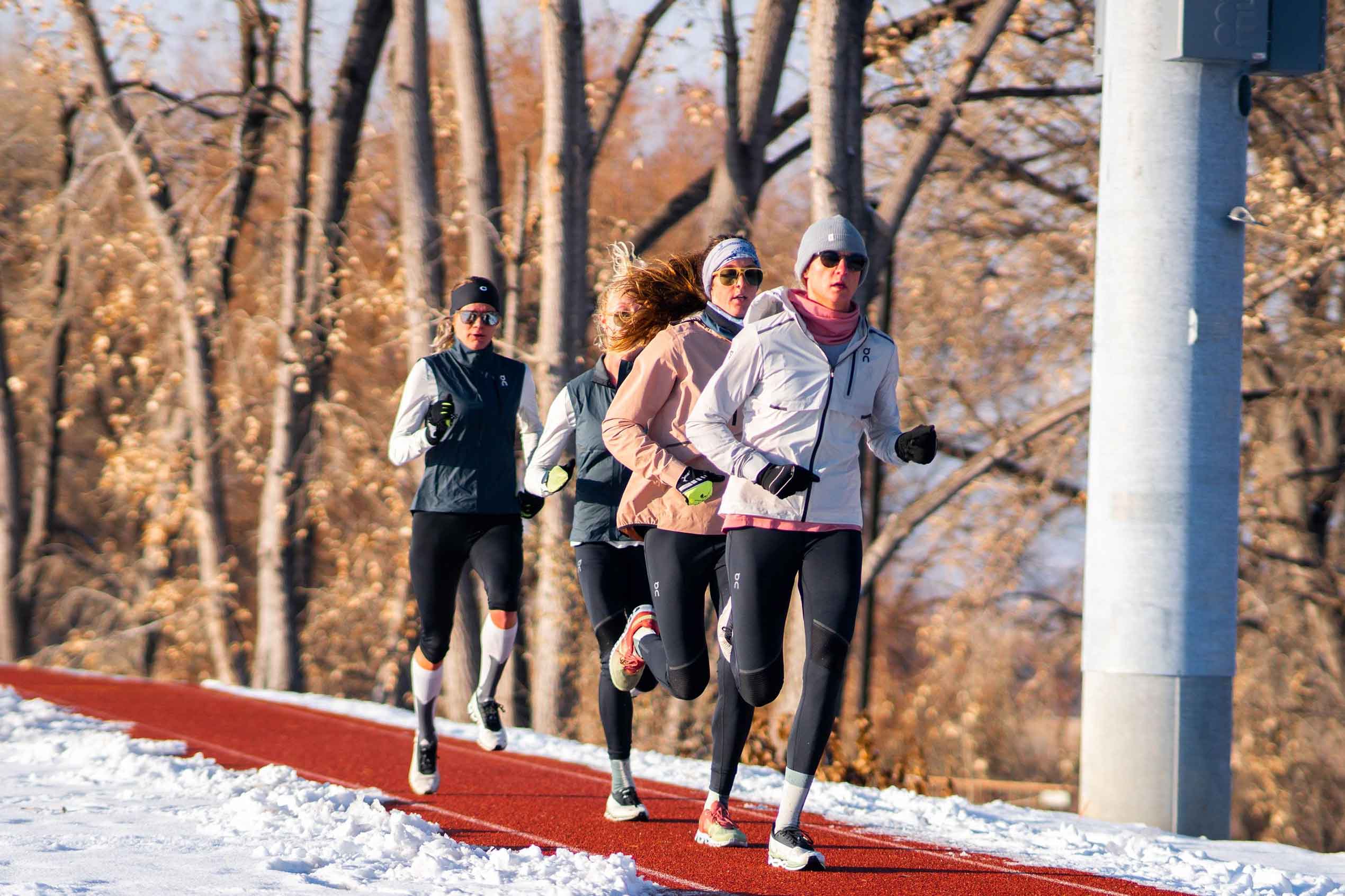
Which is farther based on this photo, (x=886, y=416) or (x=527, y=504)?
(x=527, y=504)

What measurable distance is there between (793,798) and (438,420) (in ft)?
8.16

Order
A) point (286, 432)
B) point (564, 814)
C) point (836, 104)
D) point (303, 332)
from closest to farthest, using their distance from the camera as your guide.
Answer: point (564, 814), point (836, 104), point (303, 332), point (286, 432)

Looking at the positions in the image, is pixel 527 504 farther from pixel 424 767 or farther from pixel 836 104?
pixel 836 104

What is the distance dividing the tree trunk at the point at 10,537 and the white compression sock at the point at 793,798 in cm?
2500

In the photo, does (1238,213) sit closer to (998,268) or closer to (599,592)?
(599,592)

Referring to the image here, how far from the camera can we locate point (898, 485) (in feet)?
88.2

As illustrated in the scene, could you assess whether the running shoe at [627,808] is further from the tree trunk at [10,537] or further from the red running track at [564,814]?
the tree trunk at [10,537]

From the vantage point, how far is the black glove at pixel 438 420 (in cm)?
764

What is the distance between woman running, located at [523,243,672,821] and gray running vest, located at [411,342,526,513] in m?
0.45

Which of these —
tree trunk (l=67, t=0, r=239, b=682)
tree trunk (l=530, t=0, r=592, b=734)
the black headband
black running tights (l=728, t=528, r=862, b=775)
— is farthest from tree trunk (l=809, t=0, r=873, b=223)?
tree trunk (l=67, t=0, r=239, b=682)

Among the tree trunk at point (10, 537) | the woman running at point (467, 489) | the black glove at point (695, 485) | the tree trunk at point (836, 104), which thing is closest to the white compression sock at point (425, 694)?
the woman running at point (467, 489)

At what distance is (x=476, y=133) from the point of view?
1611cm


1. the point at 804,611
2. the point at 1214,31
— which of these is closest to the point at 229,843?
the point at 804,611

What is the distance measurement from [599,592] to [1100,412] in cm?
348
